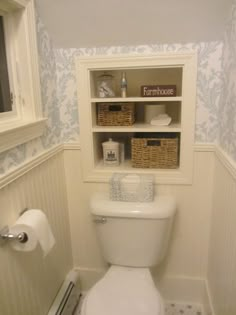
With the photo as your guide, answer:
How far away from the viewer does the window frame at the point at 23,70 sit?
1.10 m

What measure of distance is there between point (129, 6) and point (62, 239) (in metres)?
1.29

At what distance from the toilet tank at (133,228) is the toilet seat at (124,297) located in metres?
0.10

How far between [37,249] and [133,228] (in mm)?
484

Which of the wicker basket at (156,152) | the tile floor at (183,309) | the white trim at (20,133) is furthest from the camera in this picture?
the tile floor at (183,309)

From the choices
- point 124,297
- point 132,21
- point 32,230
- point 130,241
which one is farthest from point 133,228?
point 132,21

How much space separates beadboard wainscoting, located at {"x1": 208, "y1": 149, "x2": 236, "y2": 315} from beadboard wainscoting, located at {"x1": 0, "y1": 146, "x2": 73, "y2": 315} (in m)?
0.86

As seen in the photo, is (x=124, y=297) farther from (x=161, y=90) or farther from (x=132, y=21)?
(x=132, y=21)

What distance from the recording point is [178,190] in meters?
1.50

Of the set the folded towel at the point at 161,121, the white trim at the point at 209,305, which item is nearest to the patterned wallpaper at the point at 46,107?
the folded towel at the point at 161,121

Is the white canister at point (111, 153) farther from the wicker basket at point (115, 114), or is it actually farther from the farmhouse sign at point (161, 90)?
the farmhouse sign at point (161, 90)

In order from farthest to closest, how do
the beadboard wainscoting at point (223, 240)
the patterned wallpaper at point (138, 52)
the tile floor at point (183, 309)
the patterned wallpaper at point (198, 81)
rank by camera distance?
the tile floor at point (183, 309) → the patterned wallpaper at point (198, 81) → the patterned wallpaper at point (138, 52) → the beadboard wainscoting at point (223, 240)

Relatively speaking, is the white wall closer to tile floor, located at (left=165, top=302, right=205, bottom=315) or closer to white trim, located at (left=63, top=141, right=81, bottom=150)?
white trim, located at (left=63, top=141, right=81, bottom=150)

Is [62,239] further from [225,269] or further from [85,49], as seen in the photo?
[85,49]

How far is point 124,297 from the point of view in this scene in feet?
3.91
